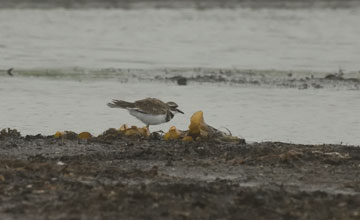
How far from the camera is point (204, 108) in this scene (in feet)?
61.1

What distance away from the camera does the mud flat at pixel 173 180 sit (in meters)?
8.70

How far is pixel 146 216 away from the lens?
8500 mm

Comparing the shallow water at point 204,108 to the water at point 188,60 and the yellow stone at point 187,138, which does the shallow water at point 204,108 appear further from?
the yellow stone at point 187,138

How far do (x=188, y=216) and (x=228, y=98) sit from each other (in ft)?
38.1

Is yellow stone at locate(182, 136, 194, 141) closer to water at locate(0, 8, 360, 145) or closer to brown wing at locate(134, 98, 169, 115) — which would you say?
brown wing at locate(134, 98, 169, 115)

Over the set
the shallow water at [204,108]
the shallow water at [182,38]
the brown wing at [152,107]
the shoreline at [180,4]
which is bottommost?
the shallow water at [204,108]

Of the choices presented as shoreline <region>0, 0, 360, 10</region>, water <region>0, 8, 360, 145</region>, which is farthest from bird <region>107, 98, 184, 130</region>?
shoreline <region>0, 0, 360, 10</region>

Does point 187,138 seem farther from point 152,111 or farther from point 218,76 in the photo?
point 218,76

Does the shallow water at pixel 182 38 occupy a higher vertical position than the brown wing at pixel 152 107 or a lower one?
lower

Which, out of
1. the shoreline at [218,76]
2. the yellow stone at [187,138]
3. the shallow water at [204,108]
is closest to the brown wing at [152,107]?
the yellow stone at [187,138]

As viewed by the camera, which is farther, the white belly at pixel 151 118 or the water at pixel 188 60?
the water at pixel 188 60

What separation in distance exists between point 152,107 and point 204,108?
4796mm

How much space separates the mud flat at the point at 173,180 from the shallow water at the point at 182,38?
47.1 feet

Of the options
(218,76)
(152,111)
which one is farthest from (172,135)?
(218,76)
